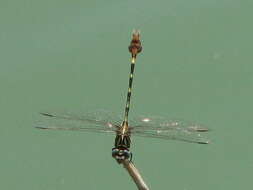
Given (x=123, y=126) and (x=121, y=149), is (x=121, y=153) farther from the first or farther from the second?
(x=123, y=126)

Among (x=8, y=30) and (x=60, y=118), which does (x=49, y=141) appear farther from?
(x=8, y=30)

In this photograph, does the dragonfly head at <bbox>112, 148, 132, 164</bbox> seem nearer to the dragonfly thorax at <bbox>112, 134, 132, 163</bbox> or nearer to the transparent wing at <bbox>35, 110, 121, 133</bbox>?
the dragonfly thorax at <bbox>112, 134, 132, 163</bbox>

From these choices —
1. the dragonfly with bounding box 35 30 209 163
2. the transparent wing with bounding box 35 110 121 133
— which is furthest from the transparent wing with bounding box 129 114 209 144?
the transparent wing with bounding box 35 110 121 133

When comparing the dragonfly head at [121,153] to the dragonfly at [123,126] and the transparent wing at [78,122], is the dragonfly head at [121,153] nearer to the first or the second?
the dragonfly at [123,126]

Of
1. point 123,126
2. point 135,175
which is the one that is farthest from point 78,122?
point 135,175

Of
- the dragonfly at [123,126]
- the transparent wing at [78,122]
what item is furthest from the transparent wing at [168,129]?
A: the transparent wing at [78,122]
